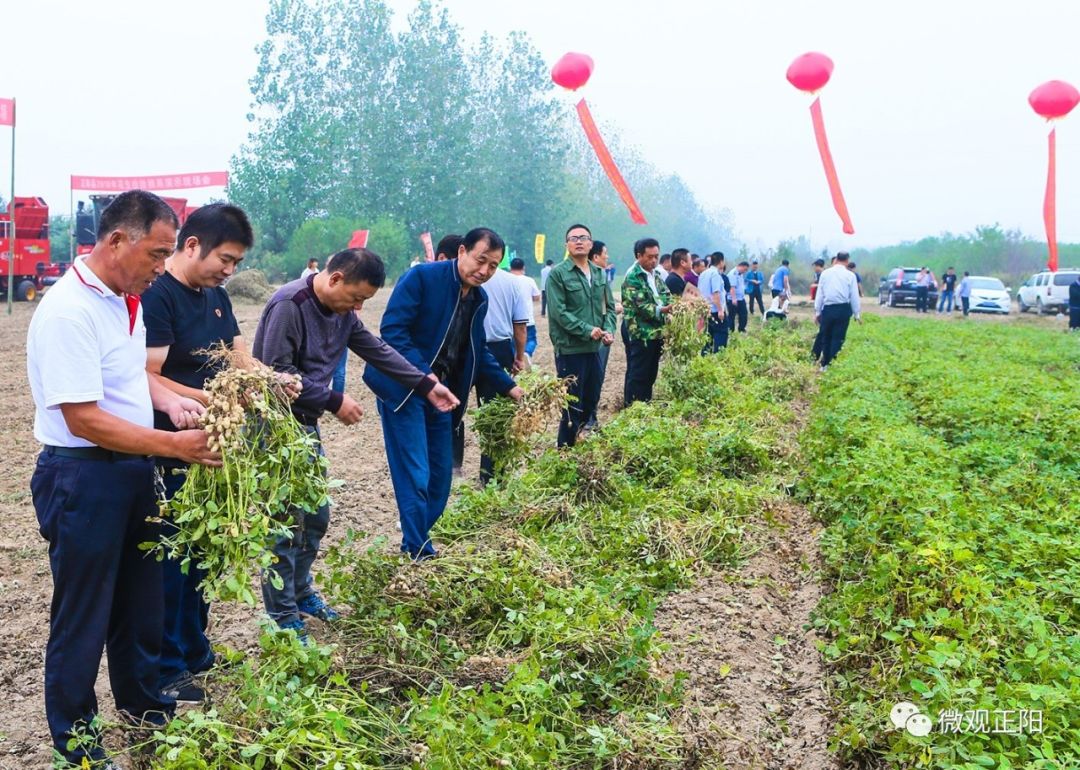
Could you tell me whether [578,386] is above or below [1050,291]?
below

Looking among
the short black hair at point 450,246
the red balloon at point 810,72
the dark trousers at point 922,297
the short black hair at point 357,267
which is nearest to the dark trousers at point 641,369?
the short black hair at point 450,246

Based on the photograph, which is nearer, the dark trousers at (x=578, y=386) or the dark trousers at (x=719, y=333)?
the dark trousers at (x=578, y=386)

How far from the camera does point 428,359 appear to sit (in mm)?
5191

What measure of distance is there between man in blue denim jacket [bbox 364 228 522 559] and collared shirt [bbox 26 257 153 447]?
1.85m

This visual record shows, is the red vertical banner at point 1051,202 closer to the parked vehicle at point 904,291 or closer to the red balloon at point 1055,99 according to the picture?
the red balloon at point 1055,99

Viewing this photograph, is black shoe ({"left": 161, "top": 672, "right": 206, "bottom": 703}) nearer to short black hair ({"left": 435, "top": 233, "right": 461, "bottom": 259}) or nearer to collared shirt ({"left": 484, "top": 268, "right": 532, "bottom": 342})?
short black hair ({"left": 435, "top": 233, "right": 461, "bottom": 259})

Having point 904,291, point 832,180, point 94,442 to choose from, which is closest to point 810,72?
point 832,180

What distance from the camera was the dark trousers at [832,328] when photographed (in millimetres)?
13898

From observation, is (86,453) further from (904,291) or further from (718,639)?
(904,291)

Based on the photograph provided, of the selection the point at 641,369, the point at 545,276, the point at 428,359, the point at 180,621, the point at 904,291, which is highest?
the point at 904,291

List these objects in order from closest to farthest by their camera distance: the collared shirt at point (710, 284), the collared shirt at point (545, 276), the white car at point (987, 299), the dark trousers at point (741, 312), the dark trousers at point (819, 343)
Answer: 1. the collared shirt at point (545, 276)
2. the dark trousers at point (819, 343)
3. the collared shirt at point (710, 284)
4. the dark trousers at point (741, 312)
5. the white car at point (987, 299)

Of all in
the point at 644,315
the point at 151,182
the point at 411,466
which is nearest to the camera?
the point at 411,466

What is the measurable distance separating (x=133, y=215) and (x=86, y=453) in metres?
0.74

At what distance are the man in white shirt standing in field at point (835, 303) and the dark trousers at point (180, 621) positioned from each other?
443 inches
